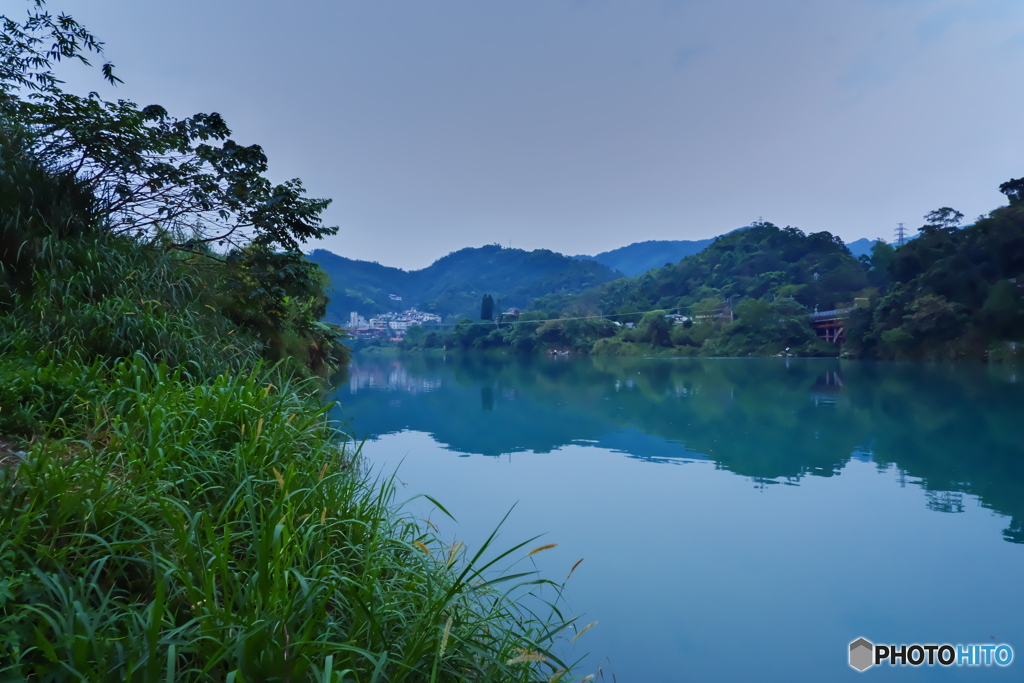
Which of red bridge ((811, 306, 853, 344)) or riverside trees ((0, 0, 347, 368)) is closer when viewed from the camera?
riverside trees ((0, 0, 347, 368))

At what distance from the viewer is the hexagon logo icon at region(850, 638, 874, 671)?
2558mm

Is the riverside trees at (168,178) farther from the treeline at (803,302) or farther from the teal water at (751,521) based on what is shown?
the treeline at (803,302)

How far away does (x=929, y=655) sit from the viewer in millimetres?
2633

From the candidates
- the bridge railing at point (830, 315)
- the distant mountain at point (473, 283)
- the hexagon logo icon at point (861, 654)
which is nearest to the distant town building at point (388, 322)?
the distant mountain at point (473, 283)

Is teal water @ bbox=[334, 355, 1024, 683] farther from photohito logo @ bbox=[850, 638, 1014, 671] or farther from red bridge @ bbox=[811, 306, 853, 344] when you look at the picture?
red bridge @ bbox=[811, 306, 853, 344]

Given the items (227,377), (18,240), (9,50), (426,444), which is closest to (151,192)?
(18,240)

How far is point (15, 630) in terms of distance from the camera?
4.01ft

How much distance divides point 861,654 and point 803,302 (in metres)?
39.1

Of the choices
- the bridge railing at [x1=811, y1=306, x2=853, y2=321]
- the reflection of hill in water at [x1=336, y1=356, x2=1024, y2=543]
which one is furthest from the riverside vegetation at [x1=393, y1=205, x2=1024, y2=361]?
the reflection of hill in water at [x1=336, y1=356, x2=1024, y2=543]

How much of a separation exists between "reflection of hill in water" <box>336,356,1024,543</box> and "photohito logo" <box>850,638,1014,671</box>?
1.86 meters

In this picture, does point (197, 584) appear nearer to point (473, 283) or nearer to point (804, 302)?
point (804, 302)

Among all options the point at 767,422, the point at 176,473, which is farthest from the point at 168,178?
the point at 767,422

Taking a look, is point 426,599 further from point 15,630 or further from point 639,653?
point 639,653

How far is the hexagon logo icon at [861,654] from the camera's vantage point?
8.39 ft
